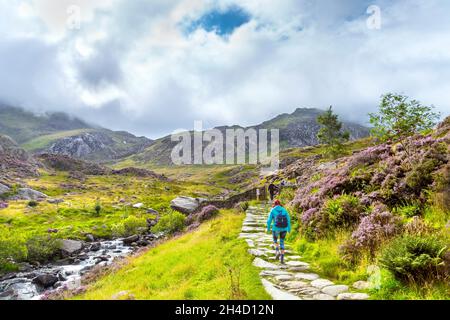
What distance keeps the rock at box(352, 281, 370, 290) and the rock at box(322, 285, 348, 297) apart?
287 millimetres

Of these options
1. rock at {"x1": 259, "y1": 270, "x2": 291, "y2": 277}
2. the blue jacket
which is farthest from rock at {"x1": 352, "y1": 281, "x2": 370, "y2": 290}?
the blue jacket

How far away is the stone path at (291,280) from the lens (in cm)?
795

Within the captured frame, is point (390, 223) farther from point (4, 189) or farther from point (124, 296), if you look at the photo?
point (4, 189)

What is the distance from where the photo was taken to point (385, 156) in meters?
18.5

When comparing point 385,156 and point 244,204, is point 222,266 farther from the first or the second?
point 244,204

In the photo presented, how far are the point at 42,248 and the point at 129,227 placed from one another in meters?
15.2

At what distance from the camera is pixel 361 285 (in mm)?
8375

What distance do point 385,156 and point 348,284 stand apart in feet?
40.3

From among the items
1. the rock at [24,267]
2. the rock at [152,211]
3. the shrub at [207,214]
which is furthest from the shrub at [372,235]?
the rock at [152,211]

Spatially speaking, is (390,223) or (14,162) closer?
(390,223)

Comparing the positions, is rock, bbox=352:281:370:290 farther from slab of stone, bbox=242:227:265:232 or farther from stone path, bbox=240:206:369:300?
slab of stone, bbox=242:227:265:232

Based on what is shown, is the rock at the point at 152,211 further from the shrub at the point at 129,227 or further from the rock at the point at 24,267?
the rock at the point at 24,267

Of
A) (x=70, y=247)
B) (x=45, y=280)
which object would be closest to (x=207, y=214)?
(x=45, y=280)
